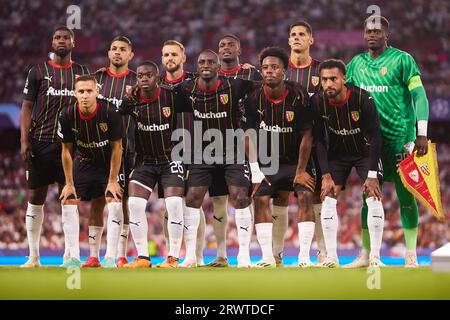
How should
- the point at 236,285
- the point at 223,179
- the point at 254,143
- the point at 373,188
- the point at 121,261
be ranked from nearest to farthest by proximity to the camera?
the point at 236,285 < the point at 373,188 < the point at 254,143 < the point at 223,179 < the point at 121,261

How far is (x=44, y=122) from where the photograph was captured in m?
8.73

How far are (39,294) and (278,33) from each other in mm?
16203

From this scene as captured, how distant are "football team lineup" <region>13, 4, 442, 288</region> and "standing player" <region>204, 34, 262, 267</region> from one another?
0.02 m

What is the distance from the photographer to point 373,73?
27.3 feet

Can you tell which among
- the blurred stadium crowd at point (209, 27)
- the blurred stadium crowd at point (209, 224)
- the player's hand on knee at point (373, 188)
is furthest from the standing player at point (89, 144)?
the blurred stadium crowd at point (209, 27)

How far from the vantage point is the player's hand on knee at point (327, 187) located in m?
7.89

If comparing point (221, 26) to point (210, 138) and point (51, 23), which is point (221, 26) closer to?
point (51, 23)

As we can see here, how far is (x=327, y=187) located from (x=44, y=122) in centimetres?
299

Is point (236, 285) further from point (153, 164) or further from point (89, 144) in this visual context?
point (89, 144)

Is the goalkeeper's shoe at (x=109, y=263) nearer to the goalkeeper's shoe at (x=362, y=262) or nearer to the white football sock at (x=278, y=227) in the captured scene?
the white football sock at (x=278, y=227)

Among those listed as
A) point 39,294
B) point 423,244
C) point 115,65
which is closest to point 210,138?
point 115,65

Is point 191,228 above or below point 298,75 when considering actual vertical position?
below

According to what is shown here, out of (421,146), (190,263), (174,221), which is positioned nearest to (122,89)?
(174,221)

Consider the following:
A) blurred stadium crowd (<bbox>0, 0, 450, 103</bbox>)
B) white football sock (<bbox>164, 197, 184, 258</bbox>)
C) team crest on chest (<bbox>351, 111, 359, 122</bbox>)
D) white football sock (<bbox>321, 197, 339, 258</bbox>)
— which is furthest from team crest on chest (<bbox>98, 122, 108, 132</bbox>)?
blurred stadium crowd (<bbox>0, 0, 450, 103</bbox>)
